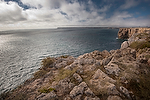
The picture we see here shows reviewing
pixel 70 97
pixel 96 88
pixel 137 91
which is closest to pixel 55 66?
pixel 70 97

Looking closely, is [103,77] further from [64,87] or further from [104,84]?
[64,87]

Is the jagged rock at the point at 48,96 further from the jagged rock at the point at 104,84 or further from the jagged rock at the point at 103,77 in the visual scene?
the jagged rock at the point at 103,77

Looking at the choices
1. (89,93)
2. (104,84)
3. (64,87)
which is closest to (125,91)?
(104,84)

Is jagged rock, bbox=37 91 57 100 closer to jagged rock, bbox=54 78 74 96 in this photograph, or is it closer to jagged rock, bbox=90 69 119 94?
jagged rock, bbox=54 78 74 96

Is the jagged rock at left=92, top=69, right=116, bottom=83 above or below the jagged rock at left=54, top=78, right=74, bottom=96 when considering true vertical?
above

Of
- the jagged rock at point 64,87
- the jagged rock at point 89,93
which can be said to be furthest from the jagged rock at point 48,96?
the jagged rock at point 89,93

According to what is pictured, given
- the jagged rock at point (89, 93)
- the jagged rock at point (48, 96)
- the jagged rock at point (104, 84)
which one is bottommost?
the jagged rock at point (48, 96)

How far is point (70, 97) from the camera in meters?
8.35

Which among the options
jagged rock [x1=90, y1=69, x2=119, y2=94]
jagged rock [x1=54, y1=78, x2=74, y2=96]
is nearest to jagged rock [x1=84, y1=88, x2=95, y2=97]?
jagged rock [x1=90, y1=69, x2=119, y2=94]

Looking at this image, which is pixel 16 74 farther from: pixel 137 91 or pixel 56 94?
pixel 137 91

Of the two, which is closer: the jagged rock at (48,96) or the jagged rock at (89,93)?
the jagged rock at (89,93)

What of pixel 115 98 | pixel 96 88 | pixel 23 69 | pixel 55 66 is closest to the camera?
pixel 115 98

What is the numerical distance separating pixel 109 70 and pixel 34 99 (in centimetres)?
1048

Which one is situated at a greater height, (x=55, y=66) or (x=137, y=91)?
(x=137, y=91)
